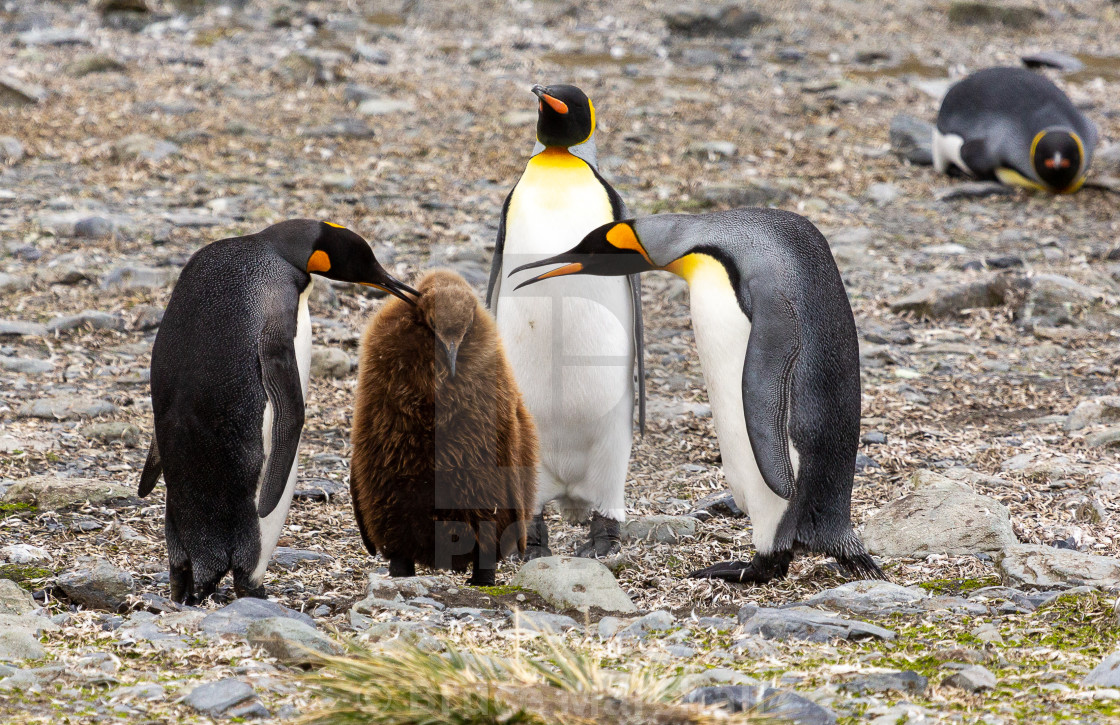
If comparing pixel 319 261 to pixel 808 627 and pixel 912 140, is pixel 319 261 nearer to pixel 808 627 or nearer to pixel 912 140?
pixel 808 627

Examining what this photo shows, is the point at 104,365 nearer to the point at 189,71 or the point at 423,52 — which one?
the point at 189,71

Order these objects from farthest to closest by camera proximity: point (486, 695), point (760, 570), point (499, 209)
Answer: point (499, 209), point (760, 570), point (486, 695)

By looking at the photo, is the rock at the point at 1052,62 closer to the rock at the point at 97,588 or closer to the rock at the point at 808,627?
the rock at the point at 808,627

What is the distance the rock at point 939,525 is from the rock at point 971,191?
235 inches

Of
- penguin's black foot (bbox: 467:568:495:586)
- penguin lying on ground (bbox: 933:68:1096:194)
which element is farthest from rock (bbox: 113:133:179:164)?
penguin lying on ground (bbox: 933:68:1096:194)

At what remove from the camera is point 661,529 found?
4.24 m

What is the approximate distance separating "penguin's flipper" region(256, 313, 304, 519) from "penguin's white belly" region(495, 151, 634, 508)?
3.67 ft

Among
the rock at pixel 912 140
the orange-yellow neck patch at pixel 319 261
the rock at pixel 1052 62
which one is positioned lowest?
the orange-yellow neck patch at pixel 319 261

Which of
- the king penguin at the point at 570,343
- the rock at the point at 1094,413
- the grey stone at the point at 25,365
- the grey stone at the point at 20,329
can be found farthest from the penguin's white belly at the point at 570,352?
the grey stone at the point at 20,329

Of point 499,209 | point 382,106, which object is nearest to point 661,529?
point 499,209

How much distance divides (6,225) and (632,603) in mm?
5567

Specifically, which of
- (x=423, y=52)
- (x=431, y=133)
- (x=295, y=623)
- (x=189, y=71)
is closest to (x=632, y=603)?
(x=295, y=623)

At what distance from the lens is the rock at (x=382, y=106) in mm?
10648

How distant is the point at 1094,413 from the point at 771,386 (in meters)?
2.34
